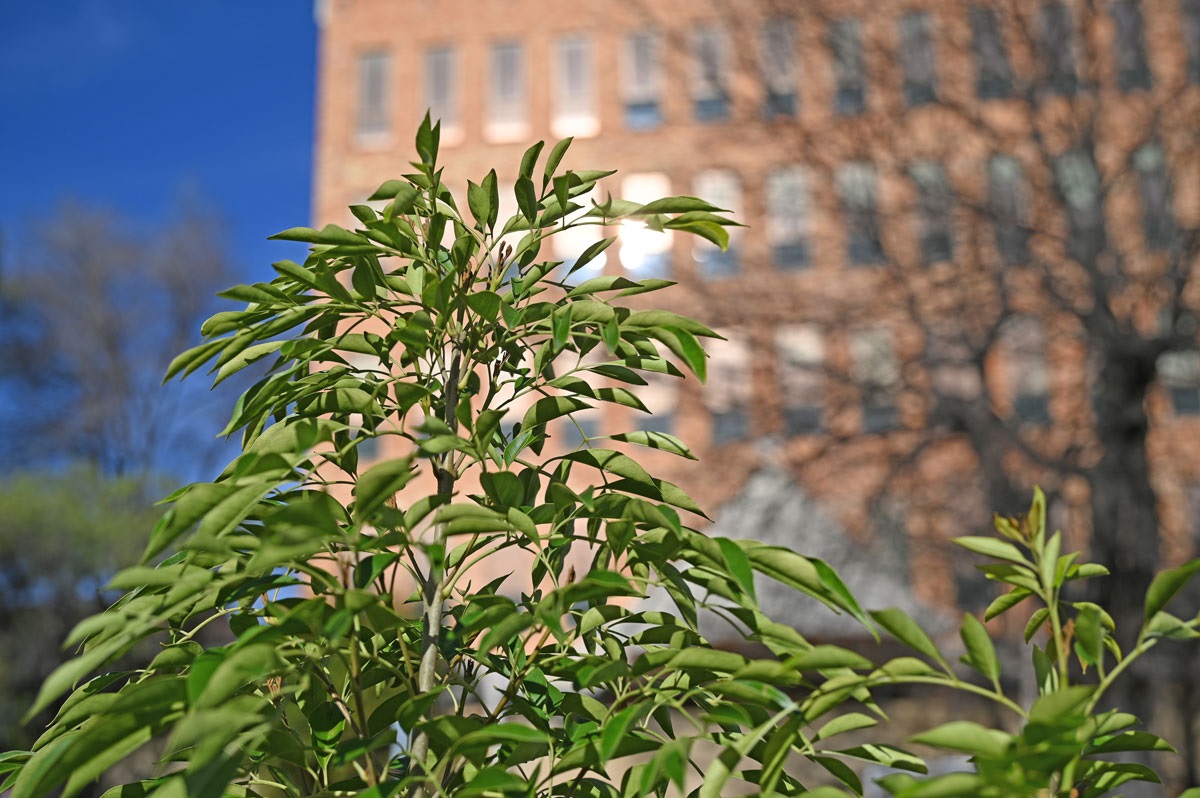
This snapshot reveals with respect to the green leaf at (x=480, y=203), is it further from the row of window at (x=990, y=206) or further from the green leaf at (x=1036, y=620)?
the row of window at (x=990, y=206)

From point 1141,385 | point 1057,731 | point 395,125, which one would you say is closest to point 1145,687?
point 1141,385

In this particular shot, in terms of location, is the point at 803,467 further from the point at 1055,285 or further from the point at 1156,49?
the point at 1156,49

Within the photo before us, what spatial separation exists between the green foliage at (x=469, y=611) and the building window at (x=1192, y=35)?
29.5 ft

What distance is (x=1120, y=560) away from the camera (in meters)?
7.29

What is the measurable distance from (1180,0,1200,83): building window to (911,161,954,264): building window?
7.03 feet

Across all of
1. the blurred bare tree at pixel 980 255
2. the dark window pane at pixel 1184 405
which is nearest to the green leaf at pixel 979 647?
the blurred bare tree at pixel 980 255

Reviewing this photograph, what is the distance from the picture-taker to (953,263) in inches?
347

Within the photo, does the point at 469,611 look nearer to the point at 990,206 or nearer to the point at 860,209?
the point at 990,206

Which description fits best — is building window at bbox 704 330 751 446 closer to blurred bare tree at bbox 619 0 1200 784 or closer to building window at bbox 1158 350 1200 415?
blurred bare tree at bbox 619 0 1200 784

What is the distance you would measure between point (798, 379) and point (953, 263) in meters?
1.67

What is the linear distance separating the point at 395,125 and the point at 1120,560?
18165 mm

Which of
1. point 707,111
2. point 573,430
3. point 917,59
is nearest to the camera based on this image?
point 917,59

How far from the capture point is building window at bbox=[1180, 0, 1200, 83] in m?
8.61

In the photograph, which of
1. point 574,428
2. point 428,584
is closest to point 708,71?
point 428,584
